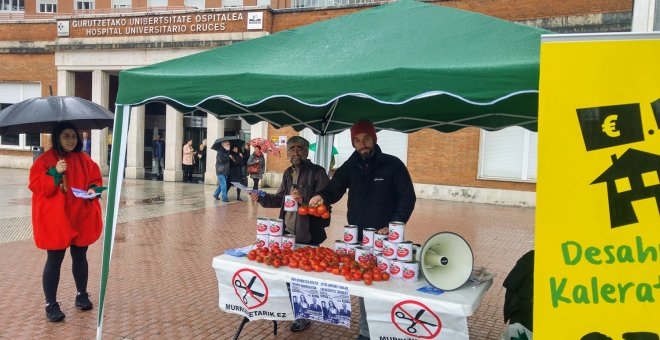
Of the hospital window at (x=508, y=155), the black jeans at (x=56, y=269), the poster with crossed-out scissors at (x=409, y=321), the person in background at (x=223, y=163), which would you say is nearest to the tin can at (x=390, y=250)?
the poster with crossed-out scissors at (x=409, y=321)

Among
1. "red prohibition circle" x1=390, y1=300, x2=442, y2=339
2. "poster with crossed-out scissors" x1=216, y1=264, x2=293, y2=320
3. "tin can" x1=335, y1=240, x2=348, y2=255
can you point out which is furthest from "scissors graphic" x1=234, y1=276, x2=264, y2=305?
"red prohibition circle" x1=390, y1=300, x2=442, y2=339

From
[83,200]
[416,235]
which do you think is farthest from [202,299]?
[416,235]

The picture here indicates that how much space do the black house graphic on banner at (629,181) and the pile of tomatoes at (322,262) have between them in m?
1.62

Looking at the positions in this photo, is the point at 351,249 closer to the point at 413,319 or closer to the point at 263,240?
the point at 263,240

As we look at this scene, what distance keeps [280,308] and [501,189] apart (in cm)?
1294

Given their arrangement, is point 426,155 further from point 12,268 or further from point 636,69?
point 636,69

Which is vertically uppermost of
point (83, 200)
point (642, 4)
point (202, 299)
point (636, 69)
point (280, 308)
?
point (642, 4)

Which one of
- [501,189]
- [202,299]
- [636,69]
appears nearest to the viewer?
[636,69]

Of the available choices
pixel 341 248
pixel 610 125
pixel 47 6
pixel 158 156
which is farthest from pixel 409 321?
pixel 47 6

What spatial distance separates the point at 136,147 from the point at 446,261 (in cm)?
1830

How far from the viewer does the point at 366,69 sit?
3.43 m

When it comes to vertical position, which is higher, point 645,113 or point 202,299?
point 645,113

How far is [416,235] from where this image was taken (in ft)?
31.2

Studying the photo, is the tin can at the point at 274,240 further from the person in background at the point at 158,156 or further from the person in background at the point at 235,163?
the person in background at the point at 158,156
